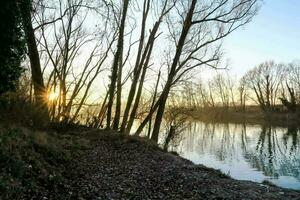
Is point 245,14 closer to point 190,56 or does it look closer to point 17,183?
point 190,56

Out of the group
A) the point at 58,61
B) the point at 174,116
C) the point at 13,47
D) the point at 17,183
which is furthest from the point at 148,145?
the point at 58,61

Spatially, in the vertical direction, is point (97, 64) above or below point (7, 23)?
above

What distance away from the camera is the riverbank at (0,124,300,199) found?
799cm

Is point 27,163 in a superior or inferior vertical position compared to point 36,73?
inferior

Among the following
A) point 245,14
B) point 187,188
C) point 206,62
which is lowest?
point 187,188

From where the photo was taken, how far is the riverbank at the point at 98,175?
799cm

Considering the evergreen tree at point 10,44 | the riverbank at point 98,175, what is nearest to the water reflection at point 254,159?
the riverbank at point 98,175

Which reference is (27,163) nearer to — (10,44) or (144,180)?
(10,44)

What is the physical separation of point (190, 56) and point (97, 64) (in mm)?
9587

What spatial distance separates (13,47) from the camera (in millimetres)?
10250

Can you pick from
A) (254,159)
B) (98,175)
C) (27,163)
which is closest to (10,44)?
(27,163)

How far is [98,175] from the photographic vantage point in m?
10.4

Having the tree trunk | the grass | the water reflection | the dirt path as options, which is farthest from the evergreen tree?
the water reflection

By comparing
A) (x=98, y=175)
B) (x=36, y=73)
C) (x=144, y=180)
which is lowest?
(x=144, y=180)
